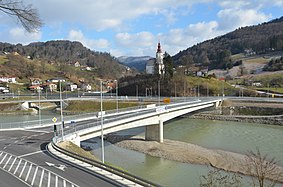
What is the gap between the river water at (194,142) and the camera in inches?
1139

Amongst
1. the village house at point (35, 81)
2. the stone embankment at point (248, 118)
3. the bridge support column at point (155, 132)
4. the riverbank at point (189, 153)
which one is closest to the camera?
the riverbank at point (189, 153)

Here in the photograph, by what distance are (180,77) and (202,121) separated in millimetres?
37984

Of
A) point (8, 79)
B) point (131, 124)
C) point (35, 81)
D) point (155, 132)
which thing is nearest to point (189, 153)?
point (131, 124)

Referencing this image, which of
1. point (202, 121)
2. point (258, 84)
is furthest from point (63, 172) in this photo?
point (258, 84)

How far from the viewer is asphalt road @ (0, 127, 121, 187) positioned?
683 inches

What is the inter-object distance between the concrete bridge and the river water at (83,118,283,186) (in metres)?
3.37

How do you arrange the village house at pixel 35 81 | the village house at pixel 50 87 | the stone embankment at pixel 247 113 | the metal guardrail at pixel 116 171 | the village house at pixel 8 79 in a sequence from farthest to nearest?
the village house at pixel 35 81 < the village house at pixel 8 79 < the village house at pixel 50 87 < the stone embankment at pixel 247 113 < the metal guardrail at pixel 116 171

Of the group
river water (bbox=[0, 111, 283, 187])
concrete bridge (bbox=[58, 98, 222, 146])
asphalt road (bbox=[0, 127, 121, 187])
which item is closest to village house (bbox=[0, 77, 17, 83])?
river water (bbox=[0, 111, 283, 187])

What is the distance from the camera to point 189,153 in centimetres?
3575

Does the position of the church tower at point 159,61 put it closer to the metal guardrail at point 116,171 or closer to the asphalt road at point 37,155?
the asphalt road at point 37,155

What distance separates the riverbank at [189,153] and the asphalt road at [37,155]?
37.9 feet

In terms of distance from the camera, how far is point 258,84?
11594 centimetres

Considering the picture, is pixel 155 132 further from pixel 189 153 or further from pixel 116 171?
pixel 116 171

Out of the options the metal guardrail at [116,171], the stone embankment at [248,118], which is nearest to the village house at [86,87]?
the stone embankment at [248,118]
